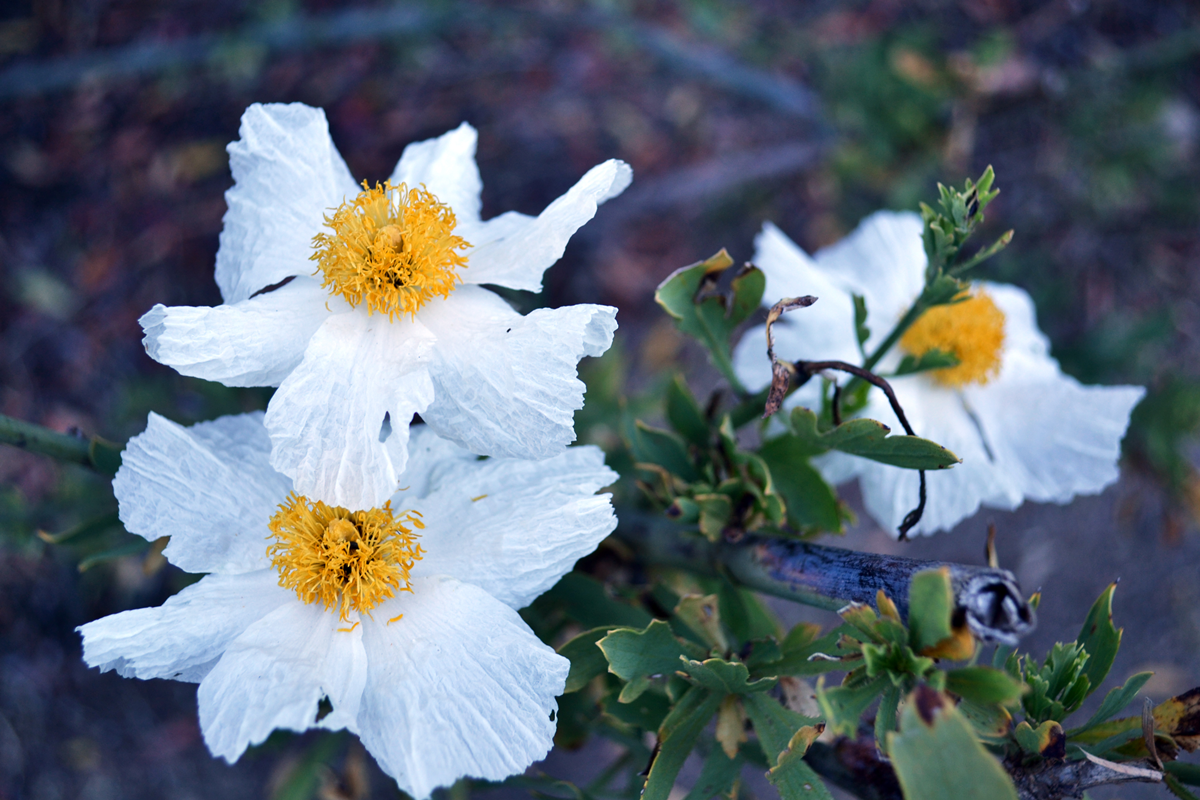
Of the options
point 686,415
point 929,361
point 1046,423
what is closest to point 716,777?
point 686,415

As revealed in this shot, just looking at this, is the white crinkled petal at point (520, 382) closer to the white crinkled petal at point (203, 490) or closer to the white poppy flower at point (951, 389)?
the white crinkled petal at point (203, 490)

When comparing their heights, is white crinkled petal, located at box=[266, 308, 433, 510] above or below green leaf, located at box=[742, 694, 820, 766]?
above

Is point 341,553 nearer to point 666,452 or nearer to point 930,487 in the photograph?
point 666,452

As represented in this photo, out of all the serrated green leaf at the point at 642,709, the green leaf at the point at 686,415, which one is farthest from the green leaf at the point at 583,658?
the green leaf at the point at 686,415

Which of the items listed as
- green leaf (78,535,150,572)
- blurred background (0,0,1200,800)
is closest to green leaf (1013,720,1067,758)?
green leaf (78,535,150,572)

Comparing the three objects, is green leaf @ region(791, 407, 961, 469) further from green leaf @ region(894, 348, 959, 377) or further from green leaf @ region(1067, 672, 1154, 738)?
green leaf @ region(1067, 672, 1154, 738)

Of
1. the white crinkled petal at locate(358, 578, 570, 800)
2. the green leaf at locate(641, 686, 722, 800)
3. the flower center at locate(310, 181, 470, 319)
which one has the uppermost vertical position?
the flower center at locate(310, 181, 470, 319)
